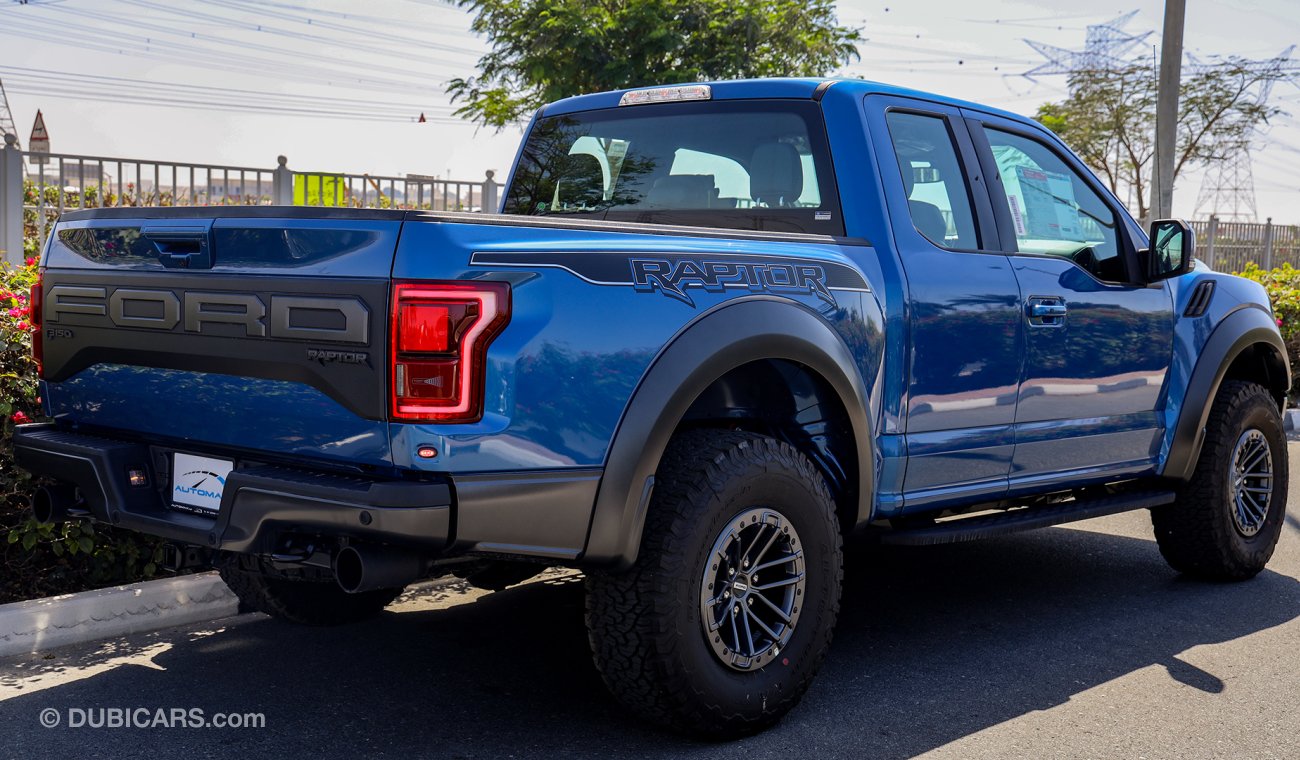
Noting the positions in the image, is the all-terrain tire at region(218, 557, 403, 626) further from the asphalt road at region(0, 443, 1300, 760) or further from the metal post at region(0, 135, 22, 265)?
the metal post at region(0, 135, 22, 265)

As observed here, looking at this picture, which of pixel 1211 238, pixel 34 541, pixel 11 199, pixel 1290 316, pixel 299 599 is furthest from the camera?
pixel 1211 238

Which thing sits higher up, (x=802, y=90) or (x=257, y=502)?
(x=802, y=90)

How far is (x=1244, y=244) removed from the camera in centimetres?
2097

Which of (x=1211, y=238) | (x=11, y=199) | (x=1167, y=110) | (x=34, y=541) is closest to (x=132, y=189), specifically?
(x=11, y=199)

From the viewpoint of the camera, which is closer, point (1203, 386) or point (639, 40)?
point (1203, 386)

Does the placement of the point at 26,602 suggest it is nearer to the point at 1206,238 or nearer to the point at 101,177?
the point at 101,177

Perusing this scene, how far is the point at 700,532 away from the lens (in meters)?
3.46

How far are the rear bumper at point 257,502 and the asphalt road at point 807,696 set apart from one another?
2.15 ft

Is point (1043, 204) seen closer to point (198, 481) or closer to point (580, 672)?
point (580, 672)

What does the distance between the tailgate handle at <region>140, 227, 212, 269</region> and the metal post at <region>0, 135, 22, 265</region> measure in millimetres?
5721

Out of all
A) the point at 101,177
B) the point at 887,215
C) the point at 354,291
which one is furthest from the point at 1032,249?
the point at 101,177

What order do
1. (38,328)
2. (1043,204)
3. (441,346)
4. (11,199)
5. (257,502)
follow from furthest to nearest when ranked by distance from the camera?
(11,199), (1043,204), (38,328), (257,502), (441,346)

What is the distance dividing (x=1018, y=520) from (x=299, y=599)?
2.57 meters

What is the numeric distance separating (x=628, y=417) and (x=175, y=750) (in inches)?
61.9
